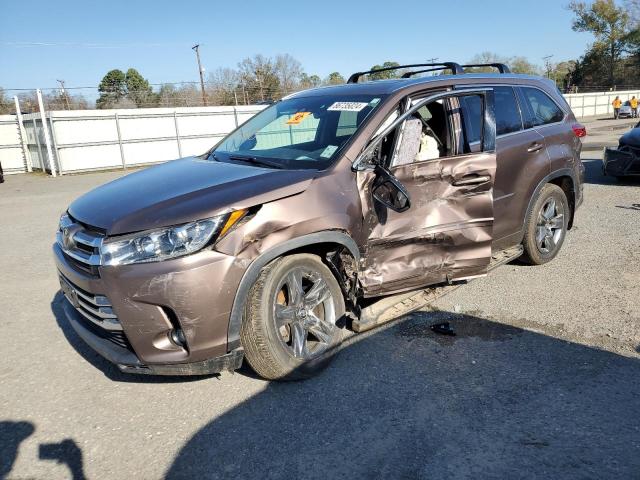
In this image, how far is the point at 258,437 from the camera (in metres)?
2.78

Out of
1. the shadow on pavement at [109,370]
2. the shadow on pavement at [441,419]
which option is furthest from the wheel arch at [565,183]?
the shadow on pavement at [109,370]

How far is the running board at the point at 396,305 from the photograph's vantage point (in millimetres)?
3744

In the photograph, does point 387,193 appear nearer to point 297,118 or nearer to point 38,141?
point 297,118

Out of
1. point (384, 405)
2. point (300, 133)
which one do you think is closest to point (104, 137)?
point (300, 133)

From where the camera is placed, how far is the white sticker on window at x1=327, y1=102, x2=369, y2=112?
12.6ft

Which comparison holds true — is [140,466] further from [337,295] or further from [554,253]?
[554,253]

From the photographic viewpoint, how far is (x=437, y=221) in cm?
383

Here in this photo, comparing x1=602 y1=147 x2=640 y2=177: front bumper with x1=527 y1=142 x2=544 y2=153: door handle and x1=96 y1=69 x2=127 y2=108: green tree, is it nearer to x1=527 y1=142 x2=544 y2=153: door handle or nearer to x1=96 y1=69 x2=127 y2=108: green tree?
x1=527 y1=142 x2=544 y2=153: door handle

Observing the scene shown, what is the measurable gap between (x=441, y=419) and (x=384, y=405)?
0.35 metres

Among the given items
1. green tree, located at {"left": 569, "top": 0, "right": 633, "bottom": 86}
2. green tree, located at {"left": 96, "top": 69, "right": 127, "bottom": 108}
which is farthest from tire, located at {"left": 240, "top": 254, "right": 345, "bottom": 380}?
green tree, located at {"left": 569, "top": 0, "right": 633, "bottom": 86}

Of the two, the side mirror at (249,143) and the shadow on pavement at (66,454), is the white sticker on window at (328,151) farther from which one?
the shadow on pavement at (66,454)

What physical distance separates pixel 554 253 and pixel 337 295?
3199mm

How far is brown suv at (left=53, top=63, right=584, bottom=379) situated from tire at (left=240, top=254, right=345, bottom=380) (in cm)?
1

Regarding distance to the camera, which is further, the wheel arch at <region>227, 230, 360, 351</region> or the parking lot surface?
the wheel arch at <region>227, 230, 360, 351</region>
